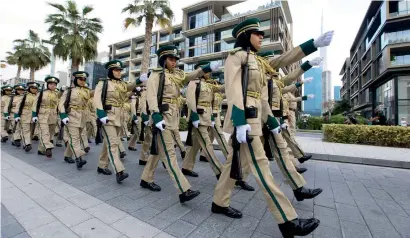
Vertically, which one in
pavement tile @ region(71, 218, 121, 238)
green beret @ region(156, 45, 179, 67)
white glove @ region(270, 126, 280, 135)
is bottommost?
pavement tile @ region(71, 218, 121, 238)

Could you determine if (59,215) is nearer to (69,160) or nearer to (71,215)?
(71,215)

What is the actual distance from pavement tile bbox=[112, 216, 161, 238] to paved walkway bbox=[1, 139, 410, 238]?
0.4 inches

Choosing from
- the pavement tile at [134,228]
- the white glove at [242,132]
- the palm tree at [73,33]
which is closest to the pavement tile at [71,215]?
the pavement tile at [134,228]

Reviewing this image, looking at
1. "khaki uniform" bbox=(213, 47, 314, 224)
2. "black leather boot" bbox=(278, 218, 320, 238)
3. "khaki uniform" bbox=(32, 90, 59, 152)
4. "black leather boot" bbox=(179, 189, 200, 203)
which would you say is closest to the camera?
"black leather boot" bbox=(278, 218, 320, 238)

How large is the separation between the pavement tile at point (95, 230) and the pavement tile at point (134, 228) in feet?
0.24

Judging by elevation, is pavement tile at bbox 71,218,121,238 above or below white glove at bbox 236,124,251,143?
below

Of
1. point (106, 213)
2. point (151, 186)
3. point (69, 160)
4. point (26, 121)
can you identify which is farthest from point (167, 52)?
point (26, 121)

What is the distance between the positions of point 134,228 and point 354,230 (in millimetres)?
2364

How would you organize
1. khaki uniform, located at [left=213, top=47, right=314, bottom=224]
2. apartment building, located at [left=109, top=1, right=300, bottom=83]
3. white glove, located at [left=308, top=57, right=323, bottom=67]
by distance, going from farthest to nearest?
apartment building, located at [left=109, top=1, right=300, bottom=83] < white glove, located at [left=308, top=57, right=323, bottom=67] < khaki uniform, located at [left=213, top=47, right=314, bottom=224]

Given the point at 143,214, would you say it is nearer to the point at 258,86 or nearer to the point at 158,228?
the point at 158,228

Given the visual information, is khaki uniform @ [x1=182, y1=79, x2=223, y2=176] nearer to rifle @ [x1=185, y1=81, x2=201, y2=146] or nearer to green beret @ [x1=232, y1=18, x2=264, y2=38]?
rifle @ [x1=185, y1=81, x2=201, y2=146]

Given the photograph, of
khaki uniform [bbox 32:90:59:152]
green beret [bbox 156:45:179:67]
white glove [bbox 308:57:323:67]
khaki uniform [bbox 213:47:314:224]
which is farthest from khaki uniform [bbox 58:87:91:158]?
white glove [bbox 308:57:323:67]

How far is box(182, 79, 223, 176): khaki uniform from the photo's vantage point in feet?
12.8

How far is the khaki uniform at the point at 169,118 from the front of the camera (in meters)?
3.03
